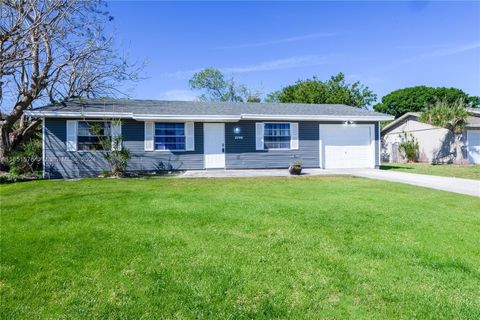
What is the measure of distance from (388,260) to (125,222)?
158 inches

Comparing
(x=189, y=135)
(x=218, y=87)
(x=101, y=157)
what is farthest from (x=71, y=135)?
(x=218, y=87)

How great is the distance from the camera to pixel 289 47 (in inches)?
962

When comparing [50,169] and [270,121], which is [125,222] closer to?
[50,169]

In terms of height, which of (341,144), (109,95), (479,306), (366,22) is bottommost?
(479,306)

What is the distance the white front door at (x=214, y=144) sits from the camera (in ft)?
46.4

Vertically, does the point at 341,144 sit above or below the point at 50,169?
above

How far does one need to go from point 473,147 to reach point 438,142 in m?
2.08

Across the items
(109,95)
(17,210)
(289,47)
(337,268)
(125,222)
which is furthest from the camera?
(289,47)

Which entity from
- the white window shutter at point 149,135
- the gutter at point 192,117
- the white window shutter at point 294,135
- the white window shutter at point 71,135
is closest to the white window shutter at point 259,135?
the gutter at point 192,117

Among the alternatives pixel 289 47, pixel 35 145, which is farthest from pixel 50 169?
pixel 289 47

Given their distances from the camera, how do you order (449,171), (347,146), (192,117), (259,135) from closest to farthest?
(192,117)
(449,171)
(259,135)
(347,146)

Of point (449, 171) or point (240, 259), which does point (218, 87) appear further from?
point (240, 259)

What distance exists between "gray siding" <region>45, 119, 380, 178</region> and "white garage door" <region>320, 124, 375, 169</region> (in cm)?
33

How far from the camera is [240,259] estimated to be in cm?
360
